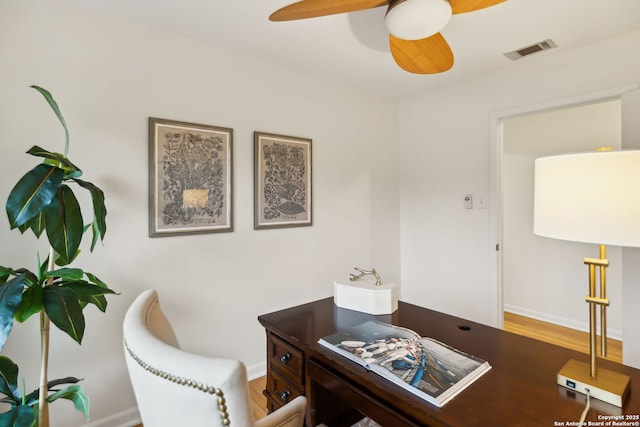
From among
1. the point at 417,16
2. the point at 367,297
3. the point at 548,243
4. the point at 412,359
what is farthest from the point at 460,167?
the point at 412,359

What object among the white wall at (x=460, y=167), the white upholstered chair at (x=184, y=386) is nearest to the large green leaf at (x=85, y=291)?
the white upholstered chair at (x=184, y=386)

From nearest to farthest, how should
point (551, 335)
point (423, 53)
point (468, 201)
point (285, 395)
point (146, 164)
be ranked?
1. point (285, 395)
2. point (423, 53)
3. point (146, 164)
4. point (468, 201)
5. point (551, 335)

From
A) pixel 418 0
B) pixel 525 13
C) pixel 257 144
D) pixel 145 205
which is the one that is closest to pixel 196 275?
pixel 145 205

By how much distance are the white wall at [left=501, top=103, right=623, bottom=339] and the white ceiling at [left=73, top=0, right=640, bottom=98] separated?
97cm

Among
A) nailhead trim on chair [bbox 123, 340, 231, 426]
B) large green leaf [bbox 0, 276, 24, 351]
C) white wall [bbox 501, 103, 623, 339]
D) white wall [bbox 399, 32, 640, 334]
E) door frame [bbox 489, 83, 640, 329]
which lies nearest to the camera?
nailhead trim on chair [bbox 123, 340, 231, 426]

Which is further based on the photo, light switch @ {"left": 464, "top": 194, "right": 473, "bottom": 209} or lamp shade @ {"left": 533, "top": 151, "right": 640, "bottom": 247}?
light switch @ {"left": 464, "top": 194, "right": 473, "bottom": 209}

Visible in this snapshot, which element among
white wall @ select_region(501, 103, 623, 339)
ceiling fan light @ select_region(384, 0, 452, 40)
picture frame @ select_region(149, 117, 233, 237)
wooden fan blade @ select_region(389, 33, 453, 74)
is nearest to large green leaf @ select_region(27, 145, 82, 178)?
picture frame @ select_region(149, 117, 233, 237)

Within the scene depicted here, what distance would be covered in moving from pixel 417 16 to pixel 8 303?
1.82 meters

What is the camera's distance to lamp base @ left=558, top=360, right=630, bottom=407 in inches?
33.3

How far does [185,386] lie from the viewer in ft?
2.31

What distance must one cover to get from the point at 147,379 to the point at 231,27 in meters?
1.96

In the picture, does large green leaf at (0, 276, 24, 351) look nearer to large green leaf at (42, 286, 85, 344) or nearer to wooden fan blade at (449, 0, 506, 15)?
large green leaf at (42, 286, 85, 344)

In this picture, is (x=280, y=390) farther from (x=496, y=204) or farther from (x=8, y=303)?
(x=496, y=204)

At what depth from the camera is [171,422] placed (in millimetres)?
770
